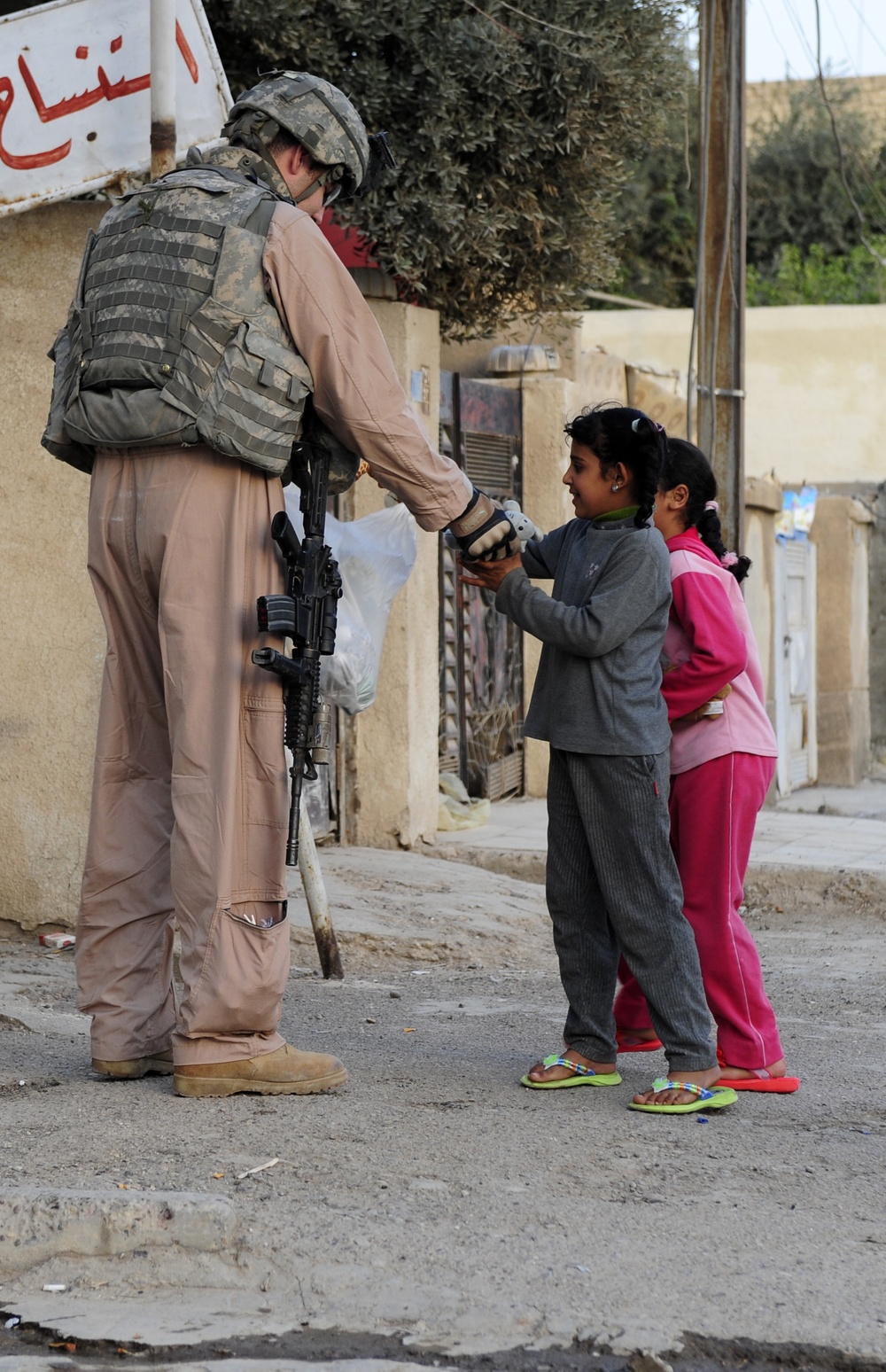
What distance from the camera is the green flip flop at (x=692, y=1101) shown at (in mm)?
3471

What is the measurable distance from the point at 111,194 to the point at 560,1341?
4.24m

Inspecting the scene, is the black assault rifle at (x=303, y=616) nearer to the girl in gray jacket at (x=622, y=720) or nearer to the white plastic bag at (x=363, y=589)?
the girl in gray jacket at (x=622, y=720)

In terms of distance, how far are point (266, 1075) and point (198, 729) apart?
2.53ft

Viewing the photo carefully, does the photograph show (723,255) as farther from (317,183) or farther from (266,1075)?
(266,1075)

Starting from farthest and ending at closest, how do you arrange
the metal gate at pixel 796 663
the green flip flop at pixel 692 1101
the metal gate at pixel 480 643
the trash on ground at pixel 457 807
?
the metal gate at pixel 796 663
the metal gate at pixel 480 643
the trash on ground at pixel 457 807
the green flip flop at pixel 692 1101

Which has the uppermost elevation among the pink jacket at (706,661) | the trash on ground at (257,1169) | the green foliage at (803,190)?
the green foliage at (803,190)

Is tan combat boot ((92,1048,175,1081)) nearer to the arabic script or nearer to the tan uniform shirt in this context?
the tan uniform shirt

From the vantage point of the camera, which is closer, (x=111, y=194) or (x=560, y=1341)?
(x=560, y=1341)

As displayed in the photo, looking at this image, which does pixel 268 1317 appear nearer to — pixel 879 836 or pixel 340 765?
pixel 340 765

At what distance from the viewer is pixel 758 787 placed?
3.77 metres

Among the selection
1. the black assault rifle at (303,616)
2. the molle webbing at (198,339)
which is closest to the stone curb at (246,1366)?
the black assault rifle at (303,616)

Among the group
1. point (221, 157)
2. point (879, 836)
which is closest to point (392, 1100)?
point (221, 157)

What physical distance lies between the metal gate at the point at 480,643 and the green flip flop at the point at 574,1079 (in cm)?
497

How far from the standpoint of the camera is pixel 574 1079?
3.66 meters
